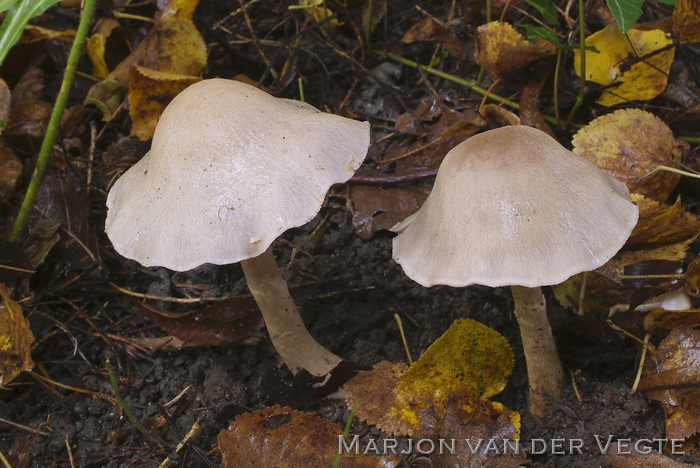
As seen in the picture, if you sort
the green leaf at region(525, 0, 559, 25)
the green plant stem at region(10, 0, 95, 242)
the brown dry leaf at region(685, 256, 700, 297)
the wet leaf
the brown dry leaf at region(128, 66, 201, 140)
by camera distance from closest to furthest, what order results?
1. the brown dry leaf at region(685, 256, 700, 297)
2. the green leaf at region(525, 0, 559, 25)
3. the green plant stem at region(10, 0, 95, 242)
4. the brown dry leaf at region(128, 66, 201, 140)
5. the wet leaf

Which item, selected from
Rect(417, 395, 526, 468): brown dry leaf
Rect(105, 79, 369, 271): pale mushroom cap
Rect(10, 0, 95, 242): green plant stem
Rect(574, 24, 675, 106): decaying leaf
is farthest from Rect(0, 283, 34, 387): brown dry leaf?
Rect(574, 24, 675, 106): decaying leaf

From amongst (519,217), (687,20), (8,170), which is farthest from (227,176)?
(687,20)

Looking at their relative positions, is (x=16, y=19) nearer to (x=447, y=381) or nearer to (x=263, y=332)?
(x=263, y=332)

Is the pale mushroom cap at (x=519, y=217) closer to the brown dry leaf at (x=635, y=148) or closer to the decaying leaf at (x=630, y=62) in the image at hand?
the brown dry leaf at (x=635, y=148)

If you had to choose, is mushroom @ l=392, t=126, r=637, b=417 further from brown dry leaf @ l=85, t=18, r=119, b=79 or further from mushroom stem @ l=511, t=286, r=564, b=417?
brown dry leaf @ l=85, t=18, r=119, b=79

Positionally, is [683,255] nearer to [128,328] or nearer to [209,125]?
[209,125]
